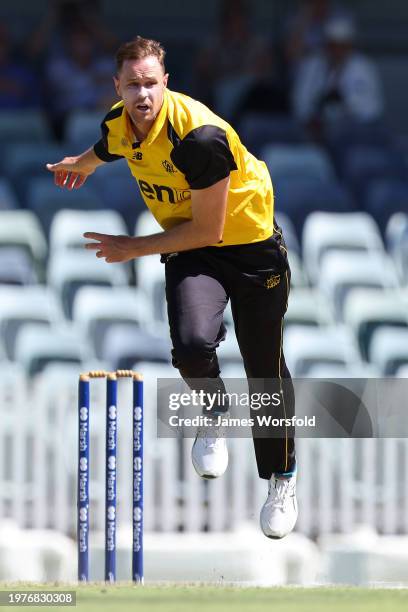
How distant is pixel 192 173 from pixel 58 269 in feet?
14.1

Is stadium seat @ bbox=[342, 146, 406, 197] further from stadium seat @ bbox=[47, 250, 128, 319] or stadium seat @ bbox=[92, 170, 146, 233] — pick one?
stadium seat @ bbox=[47, 250, 128, 319]

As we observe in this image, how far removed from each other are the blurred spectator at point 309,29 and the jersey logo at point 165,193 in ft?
21.1

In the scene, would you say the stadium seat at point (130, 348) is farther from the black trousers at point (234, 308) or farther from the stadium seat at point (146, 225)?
the black trousers at point (234, 308)

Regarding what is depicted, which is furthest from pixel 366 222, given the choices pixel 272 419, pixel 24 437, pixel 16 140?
pixel 272 419

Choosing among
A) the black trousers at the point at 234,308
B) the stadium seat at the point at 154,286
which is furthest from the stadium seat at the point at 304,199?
the black trousers at the point at 234,308

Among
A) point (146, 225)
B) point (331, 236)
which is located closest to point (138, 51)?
point (146, 225)

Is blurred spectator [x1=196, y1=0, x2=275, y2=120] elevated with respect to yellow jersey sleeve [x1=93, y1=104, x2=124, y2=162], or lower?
elevated

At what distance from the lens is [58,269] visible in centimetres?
1027

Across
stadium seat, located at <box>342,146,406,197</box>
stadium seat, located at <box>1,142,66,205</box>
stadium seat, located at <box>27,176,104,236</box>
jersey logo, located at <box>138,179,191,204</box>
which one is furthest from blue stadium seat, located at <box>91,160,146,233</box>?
jersey logo, located at <box>138,179,191,204</box>

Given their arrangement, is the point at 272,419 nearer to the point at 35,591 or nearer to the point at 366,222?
the point at 35,591

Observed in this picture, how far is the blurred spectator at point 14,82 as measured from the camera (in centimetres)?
1182

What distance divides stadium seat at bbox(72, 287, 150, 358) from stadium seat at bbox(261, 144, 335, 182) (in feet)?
6.32

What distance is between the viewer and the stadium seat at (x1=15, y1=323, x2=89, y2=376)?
938cm

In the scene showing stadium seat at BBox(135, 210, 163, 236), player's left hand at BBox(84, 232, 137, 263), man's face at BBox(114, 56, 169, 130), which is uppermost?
stadium seat at BBox(135, 210, 163, 236)
